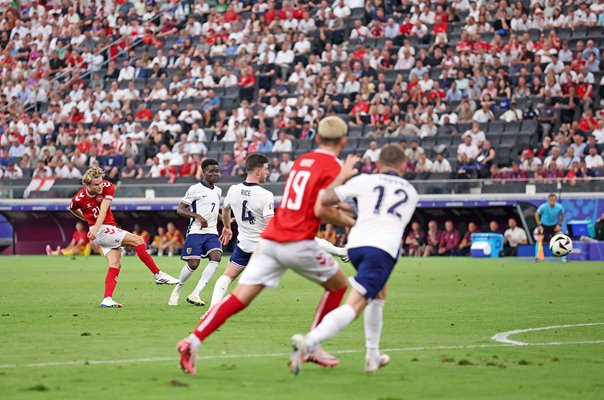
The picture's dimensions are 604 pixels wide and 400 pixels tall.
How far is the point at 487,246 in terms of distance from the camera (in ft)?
107

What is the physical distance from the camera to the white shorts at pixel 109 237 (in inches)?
667

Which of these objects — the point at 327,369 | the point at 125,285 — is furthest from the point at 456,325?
the point at 125,285

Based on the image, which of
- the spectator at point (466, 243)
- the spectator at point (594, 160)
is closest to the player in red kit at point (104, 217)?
the spectator at point (594, 160)

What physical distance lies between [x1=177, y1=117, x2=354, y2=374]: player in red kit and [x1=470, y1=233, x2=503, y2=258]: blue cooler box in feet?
77.3

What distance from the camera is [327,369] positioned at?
9570mm

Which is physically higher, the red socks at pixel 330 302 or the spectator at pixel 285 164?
the red socks at pixel 330 302

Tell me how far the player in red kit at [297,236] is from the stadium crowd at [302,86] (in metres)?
22.3

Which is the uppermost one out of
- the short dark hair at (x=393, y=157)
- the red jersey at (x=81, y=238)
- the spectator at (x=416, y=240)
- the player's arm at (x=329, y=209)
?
the short dark hair at (x=393, y=157)

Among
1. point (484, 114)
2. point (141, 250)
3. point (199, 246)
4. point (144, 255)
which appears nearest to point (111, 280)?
point (199, 246)

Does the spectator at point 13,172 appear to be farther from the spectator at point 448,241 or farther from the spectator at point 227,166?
the spectator at point 448,241

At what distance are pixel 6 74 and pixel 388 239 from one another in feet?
134

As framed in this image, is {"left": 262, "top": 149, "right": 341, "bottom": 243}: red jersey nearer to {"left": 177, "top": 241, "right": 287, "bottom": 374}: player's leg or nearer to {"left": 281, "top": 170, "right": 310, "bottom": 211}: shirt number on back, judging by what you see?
{"left": 281, "top": 170, "right": 310, "bottom": 211}: shirt number on back

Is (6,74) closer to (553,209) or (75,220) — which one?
(75,220)

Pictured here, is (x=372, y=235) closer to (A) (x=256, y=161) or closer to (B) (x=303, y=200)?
(B) (x=303, y=200)
